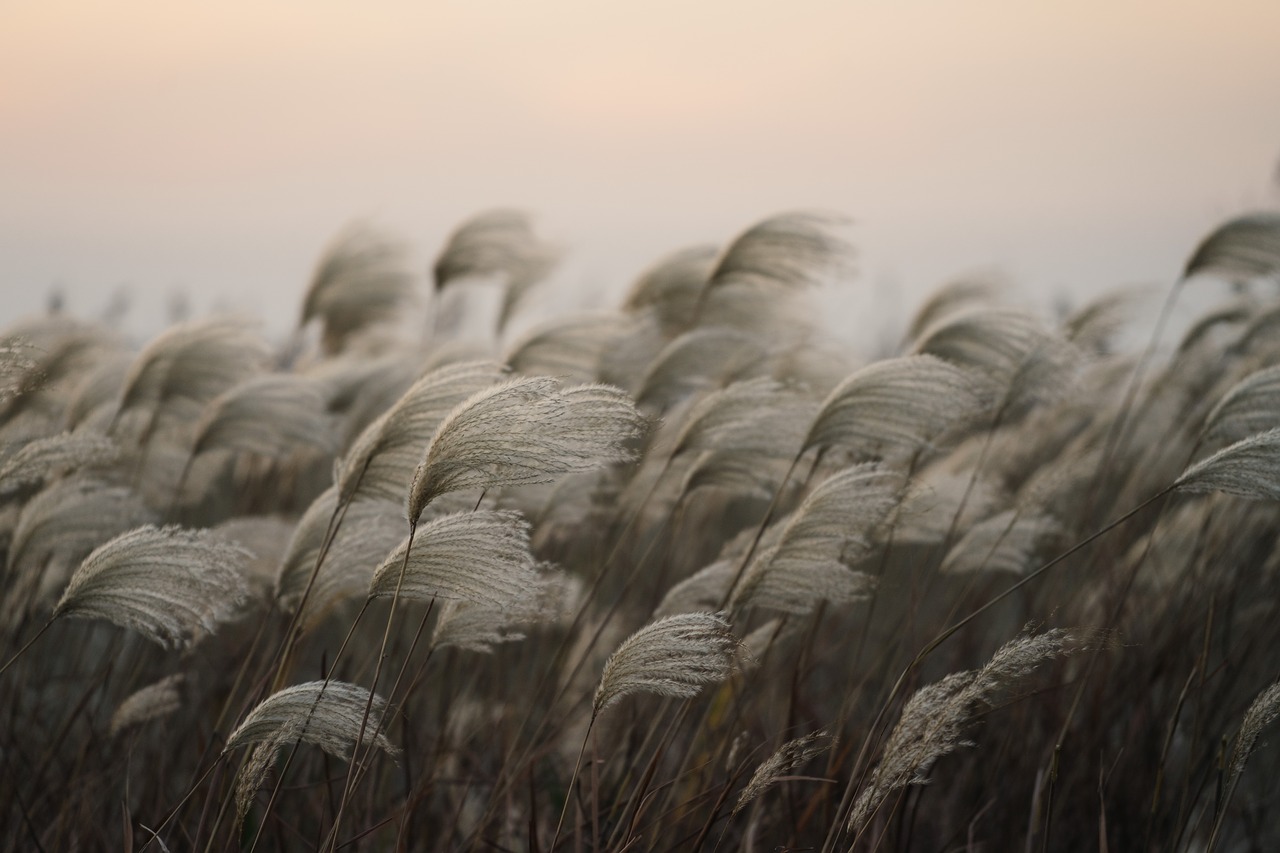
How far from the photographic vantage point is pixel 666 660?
1.60 meters

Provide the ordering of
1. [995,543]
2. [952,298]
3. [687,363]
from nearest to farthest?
1. [995,543]
2. [687,363]
3. [952,298]

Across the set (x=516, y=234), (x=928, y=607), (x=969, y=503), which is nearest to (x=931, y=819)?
(x=969, y=503)

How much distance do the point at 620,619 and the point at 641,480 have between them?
1.50 feet

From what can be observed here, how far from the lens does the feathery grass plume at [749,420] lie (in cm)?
223

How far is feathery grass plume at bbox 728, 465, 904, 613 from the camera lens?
1962 mm

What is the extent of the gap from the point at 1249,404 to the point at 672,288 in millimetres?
1872

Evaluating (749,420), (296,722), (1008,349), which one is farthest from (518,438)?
(1008,349)

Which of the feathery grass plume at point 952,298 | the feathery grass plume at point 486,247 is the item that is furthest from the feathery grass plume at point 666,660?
the feathery grass plume at point 486,247

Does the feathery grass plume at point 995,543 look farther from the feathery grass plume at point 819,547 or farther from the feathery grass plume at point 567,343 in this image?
the feathery grass plume at point 567,343

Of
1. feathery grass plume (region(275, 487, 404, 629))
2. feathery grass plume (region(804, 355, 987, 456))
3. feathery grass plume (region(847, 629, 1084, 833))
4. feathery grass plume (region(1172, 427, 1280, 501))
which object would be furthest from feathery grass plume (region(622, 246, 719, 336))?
feathery grass plume (region(847, 629, 1084, 833))

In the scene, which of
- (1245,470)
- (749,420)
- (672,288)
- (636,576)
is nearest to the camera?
(1245,470)

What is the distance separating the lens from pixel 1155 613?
3.69 meters

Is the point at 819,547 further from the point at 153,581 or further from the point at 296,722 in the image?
Result: the point at 153,581

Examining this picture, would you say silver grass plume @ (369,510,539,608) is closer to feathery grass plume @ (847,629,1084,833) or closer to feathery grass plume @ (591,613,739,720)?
feathery grass plume @ (591,613,739,720)
